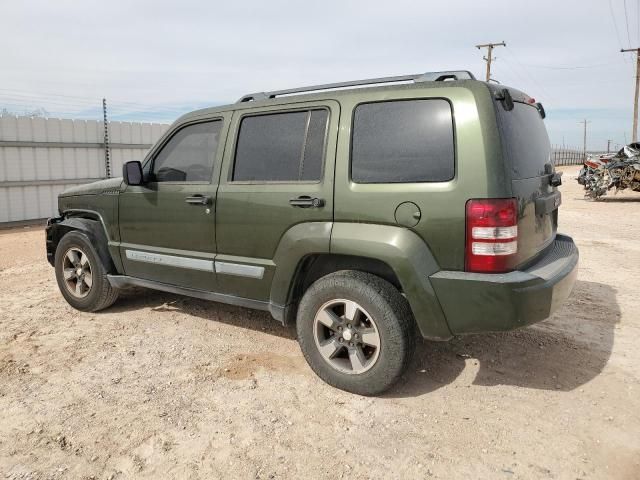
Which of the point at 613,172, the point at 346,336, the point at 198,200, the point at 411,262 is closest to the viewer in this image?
the point at 411,262

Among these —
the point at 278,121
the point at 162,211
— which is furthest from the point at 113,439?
the point at 278,121

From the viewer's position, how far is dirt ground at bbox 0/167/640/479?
2.50 metres

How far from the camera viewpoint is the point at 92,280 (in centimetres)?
466

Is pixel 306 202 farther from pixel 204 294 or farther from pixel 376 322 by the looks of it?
pixel 204 294

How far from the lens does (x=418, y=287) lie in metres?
2.87

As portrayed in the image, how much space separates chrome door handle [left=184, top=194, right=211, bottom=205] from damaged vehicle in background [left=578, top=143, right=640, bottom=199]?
14.5 metres

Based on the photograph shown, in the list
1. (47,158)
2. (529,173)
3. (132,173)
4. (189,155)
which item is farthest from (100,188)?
(47,158)

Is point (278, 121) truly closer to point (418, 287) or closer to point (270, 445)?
point (418, 287)

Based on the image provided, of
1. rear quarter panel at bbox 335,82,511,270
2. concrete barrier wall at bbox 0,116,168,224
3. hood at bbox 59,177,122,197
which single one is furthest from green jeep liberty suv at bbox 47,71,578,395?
concrete barrier wall at bbox 0,116,168,224

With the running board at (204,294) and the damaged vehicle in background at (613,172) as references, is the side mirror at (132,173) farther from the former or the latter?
the damaged vehicle in background at (613,172)

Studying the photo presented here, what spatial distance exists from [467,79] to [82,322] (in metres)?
3.90

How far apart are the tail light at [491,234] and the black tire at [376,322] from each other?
1.78 ft

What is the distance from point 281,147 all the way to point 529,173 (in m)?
1.67

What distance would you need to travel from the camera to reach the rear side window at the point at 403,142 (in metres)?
2.83
